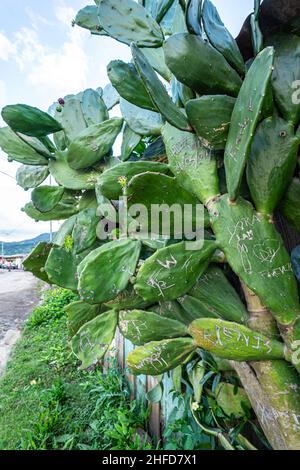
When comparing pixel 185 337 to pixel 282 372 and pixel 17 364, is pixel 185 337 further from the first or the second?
pixel 17 364

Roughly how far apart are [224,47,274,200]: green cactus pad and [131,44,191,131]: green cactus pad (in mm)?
64

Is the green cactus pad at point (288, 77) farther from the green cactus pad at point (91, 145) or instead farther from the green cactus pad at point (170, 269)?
the green cactus pad at point (91, 145)

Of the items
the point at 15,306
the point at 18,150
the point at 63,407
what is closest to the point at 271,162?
the point at 18,150

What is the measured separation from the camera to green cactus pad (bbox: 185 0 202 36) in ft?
1.19

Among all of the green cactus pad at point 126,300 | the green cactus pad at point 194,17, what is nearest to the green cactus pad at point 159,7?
the green cactus pad at point 194,17

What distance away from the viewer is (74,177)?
57 centimetres

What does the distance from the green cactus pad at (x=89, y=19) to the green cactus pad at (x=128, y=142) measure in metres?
0.17

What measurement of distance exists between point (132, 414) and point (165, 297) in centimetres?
131

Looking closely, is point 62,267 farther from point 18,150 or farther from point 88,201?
point 18,150

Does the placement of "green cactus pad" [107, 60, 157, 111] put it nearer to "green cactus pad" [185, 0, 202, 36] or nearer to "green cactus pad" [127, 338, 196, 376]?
"green cactus pad" [185, 0, 202, 36]

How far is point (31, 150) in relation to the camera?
62cm

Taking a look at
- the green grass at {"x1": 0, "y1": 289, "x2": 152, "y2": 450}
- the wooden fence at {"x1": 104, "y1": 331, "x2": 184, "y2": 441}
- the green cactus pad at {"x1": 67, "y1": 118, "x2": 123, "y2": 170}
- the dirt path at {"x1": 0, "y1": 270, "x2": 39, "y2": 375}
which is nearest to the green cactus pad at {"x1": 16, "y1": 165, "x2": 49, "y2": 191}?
the green cactus pad at {"x1": 67, "y1": 118, "x2": 123, "y2": 170}

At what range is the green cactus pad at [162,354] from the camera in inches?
18.2
